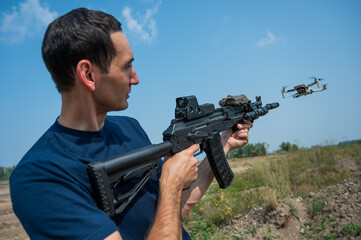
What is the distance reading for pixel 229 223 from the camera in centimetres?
594

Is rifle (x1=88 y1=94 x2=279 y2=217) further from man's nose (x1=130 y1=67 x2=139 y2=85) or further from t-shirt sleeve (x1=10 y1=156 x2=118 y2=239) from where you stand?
man's nose (x1=130 y1=67 x2=139 y2=85)

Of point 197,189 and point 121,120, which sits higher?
Result: point 121,120

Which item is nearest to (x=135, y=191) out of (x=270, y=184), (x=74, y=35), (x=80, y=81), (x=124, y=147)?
(x=124, y=147)

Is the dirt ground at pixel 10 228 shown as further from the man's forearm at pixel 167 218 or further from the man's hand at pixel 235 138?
the man's forearm at pixel 167 218

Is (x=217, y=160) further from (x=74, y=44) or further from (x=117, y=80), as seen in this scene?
(x=74, y=44)

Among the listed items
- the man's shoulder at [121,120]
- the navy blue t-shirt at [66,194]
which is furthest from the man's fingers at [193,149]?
the man's shoulder at [121,120]

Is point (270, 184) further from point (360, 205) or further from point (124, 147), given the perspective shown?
point (124, 147)

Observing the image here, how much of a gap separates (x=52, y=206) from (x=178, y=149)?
1106 mm

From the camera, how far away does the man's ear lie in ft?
6.04

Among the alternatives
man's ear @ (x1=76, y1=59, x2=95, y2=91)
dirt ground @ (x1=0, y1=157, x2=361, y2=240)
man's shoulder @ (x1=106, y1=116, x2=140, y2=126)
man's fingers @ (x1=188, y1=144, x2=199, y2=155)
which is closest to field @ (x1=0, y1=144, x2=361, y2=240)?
dirt ground @ (x1=0, y1=157, x2=361, y2=240)

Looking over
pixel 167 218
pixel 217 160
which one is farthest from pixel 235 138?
pixel 167 218

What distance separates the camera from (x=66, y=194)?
155 centimetres

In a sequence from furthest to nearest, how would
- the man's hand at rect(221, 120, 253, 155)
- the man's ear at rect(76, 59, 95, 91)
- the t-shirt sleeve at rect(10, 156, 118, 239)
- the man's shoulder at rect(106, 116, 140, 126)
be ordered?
1. the man's hand at rect(221, 120, 253, 155)
2. the man's shoulder at rect(106, 116, 140, 126)
3. the man's ear at rect(76, 59, 95, 91)
4. the t-shirt sleeve at rect(10, 156, 118, 239)

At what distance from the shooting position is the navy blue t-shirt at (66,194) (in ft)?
4.82
